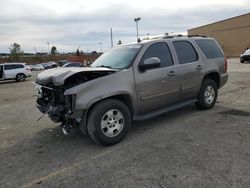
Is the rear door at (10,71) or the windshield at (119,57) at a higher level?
the windshield at (119,57)

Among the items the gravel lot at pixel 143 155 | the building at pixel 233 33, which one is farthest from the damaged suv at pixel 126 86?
the building at pixel 233 33

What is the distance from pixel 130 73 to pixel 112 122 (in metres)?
0.96

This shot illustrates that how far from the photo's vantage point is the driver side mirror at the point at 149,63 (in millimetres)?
5188

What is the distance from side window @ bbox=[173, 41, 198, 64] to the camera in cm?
617

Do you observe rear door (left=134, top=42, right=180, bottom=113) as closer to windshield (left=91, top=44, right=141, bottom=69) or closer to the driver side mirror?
the driver side mirror

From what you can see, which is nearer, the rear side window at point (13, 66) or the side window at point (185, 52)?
the side window at point (185, 52)

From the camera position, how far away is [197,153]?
429 cm

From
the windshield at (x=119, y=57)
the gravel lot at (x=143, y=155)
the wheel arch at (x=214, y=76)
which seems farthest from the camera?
the wheel arch at (x=214, y=76)

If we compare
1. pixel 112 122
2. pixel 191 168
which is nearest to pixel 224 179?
pixel 191 168

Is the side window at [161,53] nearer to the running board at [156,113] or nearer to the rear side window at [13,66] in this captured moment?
the running board at [156,113]

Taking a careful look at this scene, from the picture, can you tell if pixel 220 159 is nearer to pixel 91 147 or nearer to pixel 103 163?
pixel 103 163

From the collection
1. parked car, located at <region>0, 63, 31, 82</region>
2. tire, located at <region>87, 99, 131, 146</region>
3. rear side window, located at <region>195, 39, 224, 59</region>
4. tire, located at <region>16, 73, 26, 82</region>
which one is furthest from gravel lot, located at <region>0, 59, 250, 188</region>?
tire, located at <region>16, 73, 26, 82</region>

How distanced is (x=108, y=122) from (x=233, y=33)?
6305 cm

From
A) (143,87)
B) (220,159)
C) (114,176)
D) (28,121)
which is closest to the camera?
(114,176)
